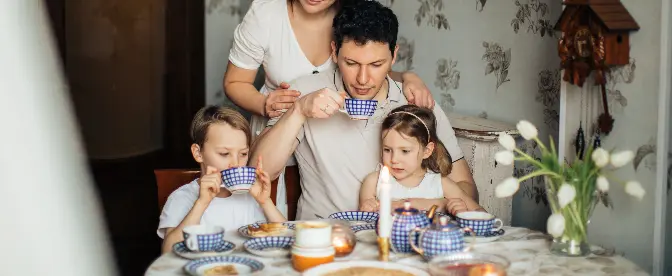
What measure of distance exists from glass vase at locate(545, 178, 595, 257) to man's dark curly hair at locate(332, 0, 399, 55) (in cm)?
90

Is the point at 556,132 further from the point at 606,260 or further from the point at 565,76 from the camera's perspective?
the point at 606,260

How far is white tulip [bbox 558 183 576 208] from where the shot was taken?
1.70 meters

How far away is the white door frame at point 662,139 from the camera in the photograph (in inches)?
76.9

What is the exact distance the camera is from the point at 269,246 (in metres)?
1.85

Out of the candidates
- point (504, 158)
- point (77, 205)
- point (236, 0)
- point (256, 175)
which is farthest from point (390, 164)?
point (77, 205)

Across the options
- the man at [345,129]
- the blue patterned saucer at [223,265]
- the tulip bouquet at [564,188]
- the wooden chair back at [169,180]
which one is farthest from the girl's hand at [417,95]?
the blue patterned saucer at [223,265]

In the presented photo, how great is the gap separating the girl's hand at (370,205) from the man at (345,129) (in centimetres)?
18

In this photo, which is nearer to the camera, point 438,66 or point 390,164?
point 390,164

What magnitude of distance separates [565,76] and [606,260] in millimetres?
636

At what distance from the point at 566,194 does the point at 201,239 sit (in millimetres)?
811

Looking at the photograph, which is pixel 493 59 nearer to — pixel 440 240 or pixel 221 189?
pixel 221 189

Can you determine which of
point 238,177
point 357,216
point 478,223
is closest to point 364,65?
point 357,216

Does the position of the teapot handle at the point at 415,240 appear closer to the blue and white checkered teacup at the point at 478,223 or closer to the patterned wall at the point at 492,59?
the blue and white checkered teacup at the point at 478,223

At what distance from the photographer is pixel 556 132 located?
A: 2.89 meters
